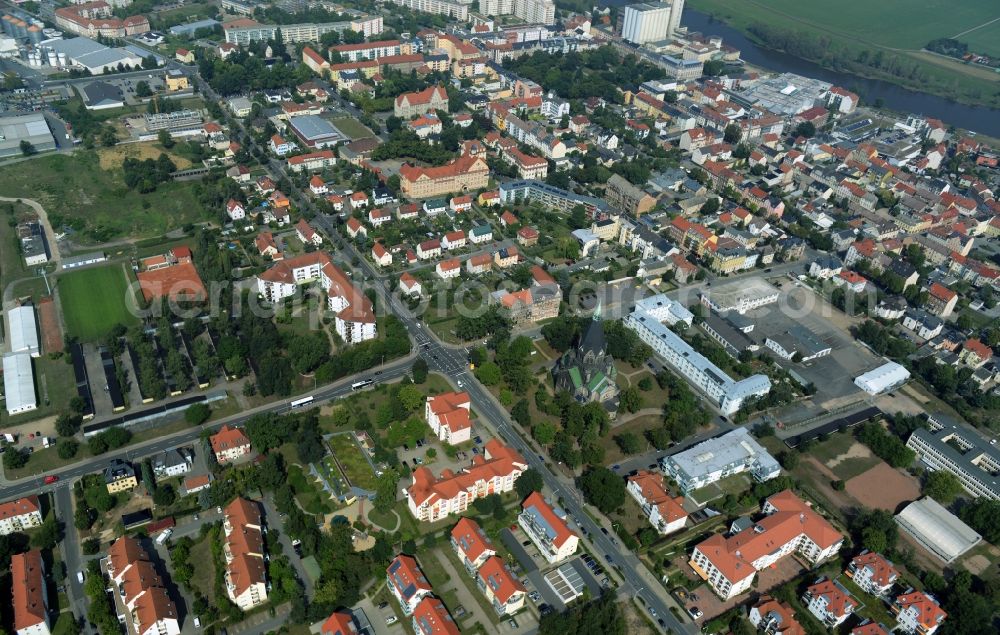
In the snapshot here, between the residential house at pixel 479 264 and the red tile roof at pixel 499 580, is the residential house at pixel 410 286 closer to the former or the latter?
the residential house at pixel 479 264

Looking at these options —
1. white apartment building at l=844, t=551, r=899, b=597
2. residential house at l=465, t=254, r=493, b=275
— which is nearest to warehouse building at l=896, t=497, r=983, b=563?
white apartment building at l=844, t=551, r=899, b=597

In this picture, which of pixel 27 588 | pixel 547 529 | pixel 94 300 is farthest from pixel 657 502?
pixel 94 300

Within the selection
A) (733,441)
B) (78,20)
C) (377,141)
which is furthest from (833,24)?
(78,20)

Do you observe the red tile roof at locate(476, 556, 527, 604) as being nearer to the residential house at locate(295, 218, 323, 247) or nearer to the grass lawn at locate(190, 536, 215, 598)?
the grass lawn at locate(190, 536, 215, 598)

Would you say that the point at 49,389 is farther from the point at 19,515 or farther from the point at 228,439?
the point at 228,439

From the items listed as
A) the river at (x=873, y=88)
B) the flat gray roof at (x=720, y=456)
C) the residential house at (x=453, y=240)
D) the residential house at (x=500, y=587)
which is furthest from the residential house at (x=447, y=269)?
the river at (x=873, y=88)

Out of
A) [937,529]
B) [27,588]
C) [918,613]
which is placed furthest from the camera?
[937,529]
